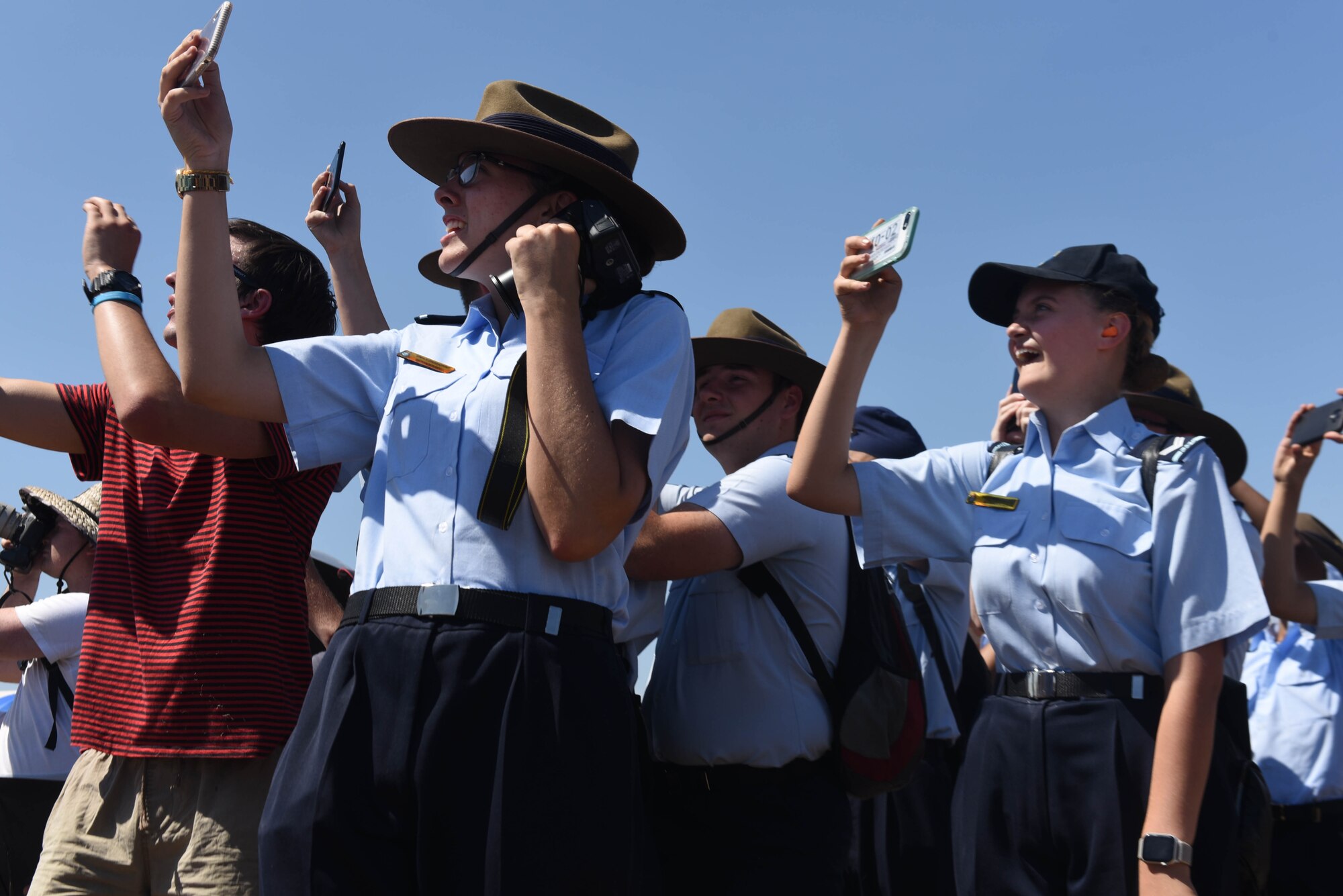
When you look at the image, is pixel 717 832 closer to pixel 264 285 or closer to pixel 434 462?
pixel 434 462

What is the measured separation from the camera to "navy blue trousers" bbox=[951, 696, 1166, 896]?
10.5 feet

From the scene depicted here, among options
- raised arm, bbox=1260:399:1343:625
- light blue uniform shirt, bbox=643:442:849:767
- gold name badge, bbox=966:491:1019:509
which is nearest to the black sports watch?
light blue uniform shirt, bbox=643:442:849:767

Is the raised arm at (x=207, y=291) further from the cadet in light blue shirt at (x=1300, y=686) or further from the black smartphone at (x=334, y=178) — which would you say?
the cadet in light blue shirt at (x=1300, y=686)

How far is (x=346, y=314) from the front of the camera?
12.5ft

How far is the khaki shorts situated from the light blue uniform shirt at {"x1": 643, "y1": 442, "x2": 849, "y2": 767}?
113 cm

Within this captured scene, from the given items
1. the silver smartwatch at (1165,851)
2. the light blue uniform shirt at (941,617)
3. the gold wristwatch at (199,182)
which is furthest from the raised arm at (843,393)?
the light blue uniform shirt at (941,617)

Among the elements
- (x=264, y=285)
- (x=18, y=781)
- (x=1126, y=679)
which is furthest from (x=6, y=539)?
(x=1126, y=679)

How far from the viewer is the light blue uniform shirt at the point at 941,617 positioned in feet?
16.8

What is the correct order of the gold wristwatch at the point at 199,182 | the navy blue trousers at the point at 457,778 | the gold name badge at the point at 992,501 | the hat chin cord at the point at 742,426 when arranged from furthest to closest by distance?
the hat chin cord at the point at 742,426 < the gold name badge at the point at 992,501 < the gold wristwatch at the point at 199,182 < the navy blue trousers at the point at 457,778

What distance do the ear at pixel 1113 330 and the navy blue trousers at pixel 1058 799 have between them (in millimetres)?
1067

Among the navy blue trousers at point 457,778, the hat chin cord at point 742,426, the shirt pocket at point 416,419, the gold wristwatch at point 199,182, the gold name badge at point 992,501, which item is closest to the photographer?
the navy blue trousers at point 457,778

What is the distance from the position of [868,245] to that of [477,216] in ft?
3.36

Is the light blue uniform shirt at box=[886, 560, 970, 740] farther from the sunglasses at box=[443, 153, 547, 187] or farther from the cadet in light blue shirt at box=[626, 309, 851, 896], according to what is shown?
the sunglasses at box=[443, 153, 547, 187]

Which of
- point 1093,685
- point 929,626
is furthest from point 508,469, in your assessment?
point 929,626
